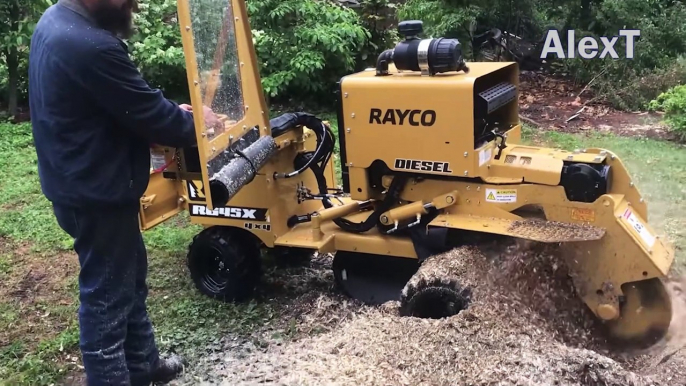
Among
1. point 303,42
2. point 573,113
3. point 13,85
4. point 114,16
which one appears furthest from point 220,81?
point 13,85

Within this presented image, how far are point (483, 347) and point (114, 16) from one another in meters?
2.26

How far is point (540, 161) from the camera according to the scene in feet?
12.9

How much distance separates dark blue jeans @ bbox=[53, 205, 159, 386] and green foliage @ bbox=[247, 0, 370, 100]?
5.79 m

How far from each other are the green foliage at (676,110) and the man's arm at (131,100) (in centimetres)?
653

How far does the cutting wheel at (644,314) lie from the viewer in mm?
3768

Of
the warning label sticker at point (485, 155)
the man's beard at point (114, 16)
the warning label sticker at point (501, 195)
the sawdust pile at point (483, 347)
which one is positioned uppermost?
the man's beard at point (114, 16)

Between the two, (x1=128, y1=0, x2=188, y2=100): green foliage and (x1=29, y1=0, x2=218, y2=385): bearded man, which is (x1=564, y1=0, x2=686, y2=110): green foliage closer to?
(x1=128, y1=0, x2=188, y2=100): green foliage

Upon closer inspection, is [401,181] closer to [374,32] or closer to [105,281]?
[105,281]

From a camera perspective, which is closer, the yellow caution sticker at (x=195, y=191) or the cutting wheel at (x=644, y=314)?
the cutting wheel at (x=644, y=314)

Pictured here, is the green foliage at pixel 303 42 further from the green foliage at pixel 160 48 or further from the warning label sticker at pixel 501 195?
the warning label sticker at pixel 501 195

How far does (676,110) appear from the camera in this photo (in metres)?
8.18

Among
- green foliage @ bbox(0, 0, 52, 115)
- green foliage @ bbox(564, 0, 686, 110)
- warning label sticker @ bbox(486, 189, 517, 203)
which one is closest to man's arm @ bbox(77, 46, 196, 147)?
warning label sticker @ bbox(486, 189, 517, 203)

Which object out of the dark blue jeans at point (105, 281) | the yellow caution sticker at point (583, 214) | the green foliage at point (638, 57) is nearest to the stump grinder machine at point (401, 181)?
the yellow caution sticker at point (583, 214)

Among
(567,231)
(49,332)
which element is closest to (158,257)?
(49,332)
